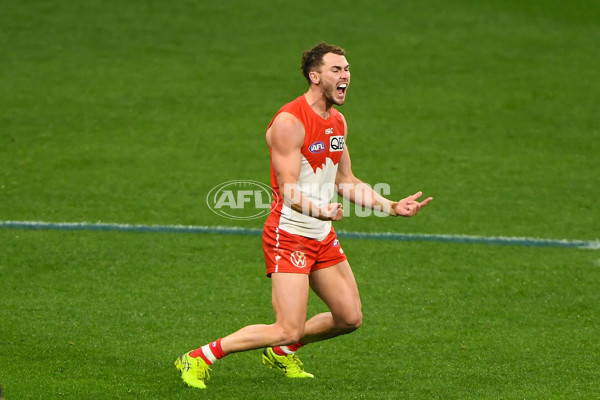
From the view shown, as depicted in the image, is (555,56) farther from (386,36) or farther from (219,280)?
(219,280)

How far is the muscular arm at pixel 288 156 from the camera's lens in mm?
6180

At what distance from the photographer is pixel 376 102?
15469 mm

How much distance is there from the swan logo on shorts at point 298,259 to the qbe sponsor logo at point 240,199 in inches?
198

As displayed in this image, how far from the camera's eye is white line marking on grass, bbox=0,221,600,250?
10.4 meters

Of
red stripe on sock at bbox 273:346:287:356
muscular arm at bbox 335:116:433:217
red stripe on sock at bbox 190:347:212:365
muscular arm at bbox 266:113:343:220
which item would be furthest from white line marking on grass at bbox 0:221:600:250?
muscular arm at bbox 266:113:343:220

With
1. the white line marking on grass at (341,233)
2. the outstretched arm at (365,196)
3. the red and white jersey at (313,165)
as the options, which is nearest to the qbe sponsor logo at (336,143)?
the red and white jersey at (313,165)

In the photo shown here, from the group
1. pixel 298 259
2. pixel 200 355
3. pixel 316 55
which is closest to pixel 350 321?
pixel 298 259

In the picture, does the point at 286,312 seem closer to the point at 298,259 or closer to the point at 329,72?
the point at 298,259

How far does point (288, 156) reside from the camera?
6211 millimetres

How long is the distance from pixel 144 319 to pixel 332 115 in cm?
270

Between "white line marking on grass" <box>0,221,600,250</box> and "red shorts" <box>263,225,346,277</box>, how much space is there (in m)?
4.14

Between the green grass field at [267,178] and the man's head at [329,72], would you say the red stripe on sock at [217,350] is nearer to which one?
the green grass field at [267,178]

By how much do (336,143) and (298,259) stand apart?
33.8 inches

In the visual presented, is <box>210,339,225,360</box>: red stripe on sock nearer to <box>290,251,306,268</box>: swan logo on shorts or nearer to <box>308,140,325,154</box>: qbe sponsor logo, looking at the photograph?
<box>290,251,306,268</box>: swan logo on shorts
